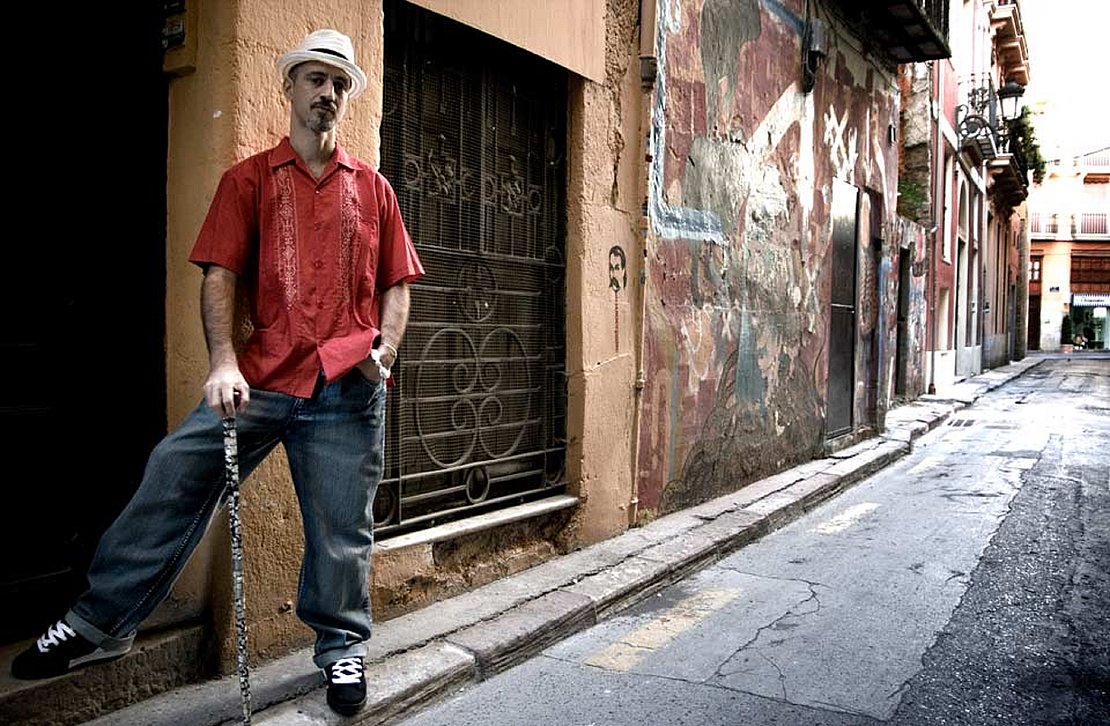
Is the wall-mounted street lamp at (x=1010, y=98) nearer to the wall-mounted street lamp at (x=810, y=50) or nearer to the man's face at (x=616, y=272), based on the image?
the wall-mounted street lamp at (x=810, y=50)

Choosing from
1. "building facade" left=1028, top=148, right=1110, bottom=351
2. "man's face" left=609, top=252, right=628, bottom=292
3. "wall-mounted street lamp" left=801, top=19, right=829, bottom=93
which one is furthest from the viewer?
"building facade" left=1028, top=148, right=1110, bottom=351

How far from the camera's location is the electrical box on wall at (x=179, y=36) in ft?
9.95

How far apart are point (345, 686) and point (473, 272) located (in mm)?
2149

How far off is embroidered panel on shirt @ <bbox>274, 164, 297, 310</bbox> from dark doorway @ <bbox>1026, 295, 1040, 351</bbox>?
57.1 m

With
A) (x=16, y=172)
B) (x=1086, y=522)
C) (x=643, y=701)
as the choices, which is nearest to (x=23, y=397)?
(x=16, y=172)

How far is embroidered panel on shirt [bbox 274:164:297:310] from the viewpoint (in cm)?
275

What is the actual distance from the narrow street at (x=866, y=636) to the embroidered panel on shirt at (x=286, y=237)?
4.98 ft

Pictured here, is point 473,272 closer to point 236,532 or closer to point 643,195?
point 643,195

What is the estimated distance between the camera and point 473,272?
14.6 ft

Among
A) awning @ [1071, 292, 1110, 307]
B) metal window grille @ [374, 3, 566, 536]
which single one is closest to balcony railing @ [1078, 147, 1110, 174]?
awning @ [1071, 292, 1110, 307]

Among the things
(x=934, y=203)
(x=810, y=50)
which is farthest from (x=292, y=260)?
(x=934, y=203)

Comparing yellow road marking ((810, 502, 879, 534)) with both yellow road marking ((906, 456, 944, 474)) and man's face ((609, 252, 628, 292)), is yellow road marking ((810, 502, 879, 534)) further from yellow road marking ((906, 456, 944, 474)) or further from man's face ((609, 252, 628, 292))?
man's face ((609, 252, 628, 292))

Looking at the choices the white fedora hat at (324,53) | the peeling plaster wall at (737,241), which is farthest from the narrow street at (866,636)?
the white fedora hat at (324,53)

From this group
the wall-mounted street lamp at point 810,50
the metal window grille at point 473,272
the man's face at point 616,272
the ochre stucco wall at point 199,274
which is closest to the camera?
the ochre stucco wall at point 199,274
